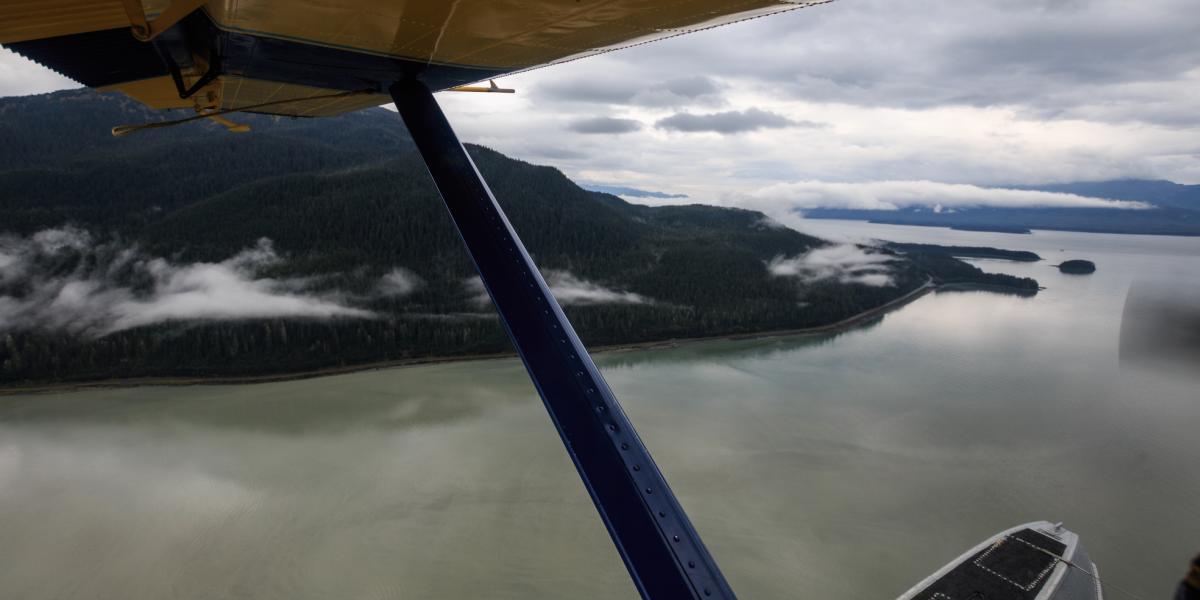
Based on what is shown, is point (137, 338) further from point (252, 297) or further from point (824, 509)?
point (824, 509)

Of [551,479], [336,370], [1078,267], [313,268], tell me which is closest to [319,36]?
[551,479]

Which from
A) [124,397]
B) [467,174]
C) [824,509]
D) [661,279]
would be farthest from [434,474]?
[661,279]

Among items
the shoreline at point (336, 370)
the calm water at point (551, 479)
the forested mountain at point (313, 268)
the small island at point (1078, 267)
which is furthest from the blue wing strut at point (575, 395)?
the small island at point (1078, 267)

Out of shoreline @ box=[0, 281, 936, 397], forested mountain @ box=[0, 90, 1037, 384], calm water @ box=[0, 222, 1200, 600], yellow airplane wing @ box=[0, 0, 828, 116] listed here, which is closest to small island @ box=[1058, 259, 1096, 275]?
forested mountain @ box=[0, 90, 1037, 384]

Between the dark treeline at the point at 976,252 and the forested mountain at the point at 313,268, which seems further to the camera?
the dark treeline at the point at 976,252

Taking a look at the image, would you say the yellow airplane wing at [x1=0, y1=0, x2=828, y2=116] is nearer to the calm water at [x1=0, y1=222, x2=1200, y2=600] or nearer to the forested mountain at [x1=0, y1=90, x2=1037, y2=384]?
the calm water at [x1=0, y1=222, x2=1200, y2=600]

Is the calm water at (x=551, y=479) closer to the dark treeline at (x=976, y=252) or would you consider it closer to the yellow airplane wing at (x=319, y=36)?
the yellow airplane wing at (x=319, y=36)

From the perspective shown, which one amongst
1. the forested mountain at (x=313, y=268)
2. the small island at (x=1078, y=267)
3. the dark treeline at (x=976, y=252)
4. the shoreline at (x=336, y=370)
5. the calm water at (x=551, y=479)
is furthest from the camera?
the dark treeline at (x=976, y=252)
